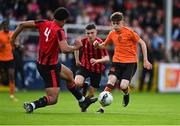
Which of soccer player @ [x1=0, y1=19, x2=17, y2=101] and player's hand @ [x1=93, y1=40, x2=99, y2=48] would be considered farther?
soccer player @ [x1=0, y1=19, x2=17, y2=101]

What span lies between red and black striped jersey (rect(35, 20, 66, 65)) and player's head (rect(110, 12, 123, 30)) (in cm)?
158

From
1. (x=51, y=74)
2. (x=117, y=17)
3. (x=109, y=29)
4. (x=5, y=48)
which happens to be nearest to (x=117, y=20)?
(x=117, y=17)

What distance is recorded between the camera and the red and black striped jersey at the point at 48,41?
14.8m

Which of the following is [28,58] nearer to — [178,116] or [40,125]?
[178,116]

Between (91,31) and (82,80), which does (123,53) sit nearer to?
(91,31)

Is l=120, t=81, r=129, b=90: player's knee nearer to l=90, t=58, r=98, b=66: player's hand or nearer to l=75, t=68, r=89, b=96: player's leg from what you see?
l=90, t=58, r=98, b=66: player's hand

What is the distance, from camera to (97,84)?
17.2 metres


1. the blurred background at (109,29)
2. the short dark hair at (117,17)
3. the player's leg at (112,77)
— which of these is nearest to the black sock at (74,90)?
the player's leg at (112,77)

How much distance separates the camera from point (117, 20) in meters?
15.8

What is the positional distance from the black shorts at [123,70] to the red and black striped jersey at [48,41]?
1886 mm

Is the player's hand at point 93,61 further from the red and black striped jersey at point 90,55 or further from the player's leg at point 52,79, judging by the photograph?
the red and black striped jersey at point 90,55

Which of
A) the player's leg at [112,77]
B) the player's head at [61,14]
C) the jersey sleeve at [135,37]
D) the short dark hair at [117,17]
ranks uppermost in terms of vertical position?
the player's head at [61,14]

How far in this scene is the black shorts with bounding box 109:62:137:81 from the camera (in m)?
16.2

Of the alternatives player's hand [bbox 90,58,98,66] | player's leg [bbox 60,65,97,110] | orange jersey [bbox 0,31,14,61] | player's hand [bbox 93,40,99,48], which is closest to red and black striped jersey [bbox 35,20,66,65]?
player's leg [bbox 60,65,97,110]
